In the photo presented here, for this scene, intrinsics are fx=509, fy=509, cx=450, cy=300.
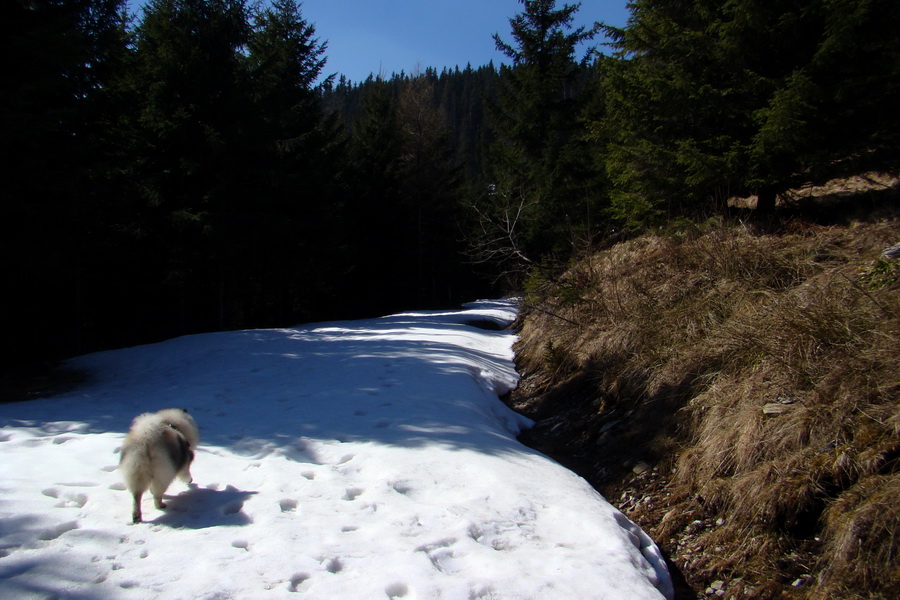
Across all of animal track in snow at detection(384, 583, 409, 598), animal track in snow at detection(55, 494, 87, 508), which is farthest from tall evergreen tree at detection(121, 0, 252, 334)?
animal track in snow at detection(384, 583, 409, 598)

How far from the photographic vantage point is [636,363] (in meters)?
6.31

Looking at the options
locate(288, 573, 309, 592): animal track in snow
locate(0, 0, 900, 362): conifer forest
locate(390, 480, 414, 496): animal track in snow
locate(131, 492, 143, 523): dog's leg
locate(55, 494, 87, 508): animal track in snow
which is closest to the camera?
locate(288, 573, 309, 592): animal track in snow

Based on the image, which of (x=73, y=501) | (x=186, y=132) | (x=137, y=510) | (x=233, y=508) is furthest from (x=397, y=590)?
(x=186, y=132)

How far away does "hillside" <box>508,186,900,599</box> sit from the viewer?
3293 mm

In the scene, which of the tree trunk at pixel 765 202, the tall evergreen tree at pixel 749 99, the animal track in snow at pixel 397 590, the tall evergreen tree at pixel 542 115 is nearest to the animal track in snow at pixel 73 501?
the animal track in snow at pixel 397 590

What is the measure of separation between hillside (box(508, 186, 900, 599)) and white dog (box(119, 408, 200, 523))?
12.1 feet

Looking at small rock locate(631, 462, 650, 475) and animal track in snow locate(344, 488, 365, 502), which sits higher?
animal track in snow locate(344, 488, 365, 502)

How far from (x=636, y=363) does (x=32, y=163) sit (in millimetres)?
9856

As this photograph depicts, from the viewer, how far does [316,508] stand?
151 inches

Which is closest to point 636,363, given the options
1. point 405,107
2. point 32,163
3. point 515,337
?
point 515,337

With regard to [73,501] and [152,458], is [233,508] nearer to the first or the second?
[152,458]

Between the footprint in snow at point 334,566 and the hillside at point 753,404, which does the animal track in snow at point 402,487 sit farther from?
the hillside at point 753,404

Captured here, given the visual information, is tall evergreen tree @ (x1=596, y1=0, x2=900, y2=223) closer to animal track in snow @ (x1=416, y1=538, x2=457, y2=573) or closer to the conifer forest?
the conifer forest

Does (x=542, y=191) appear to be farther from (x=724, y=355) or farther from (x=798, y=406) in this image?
(x=798, y=406)
